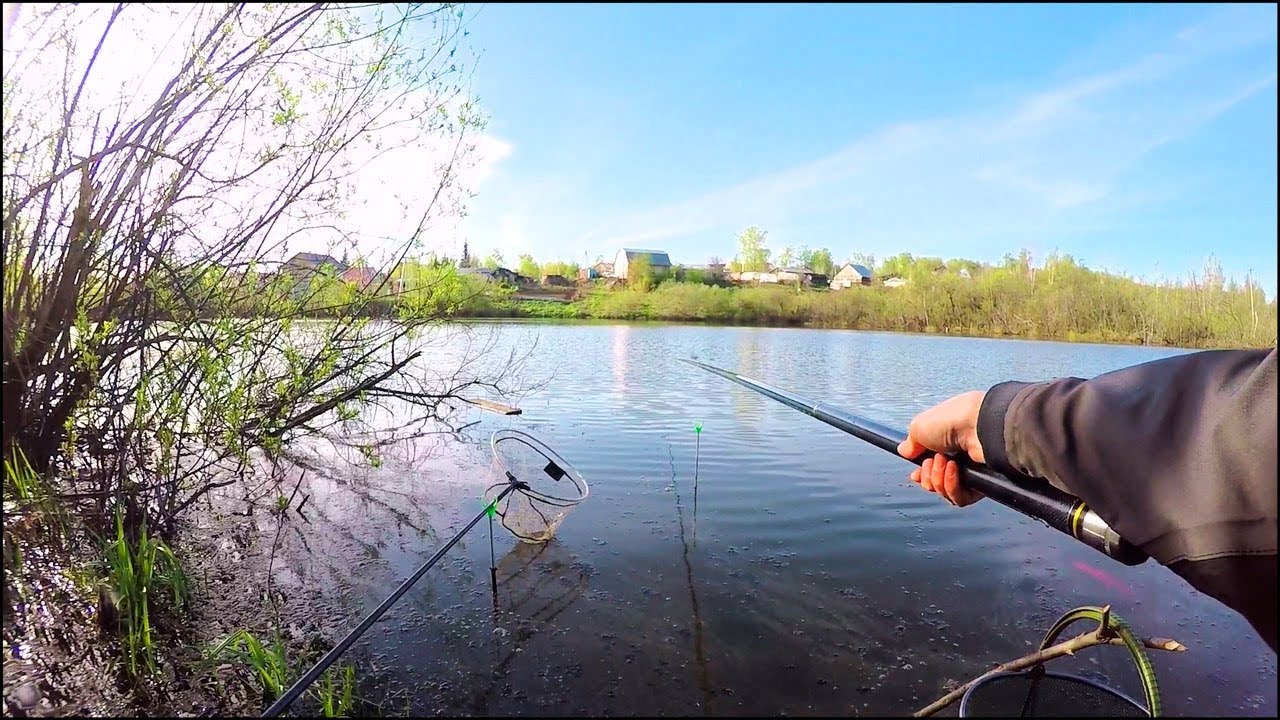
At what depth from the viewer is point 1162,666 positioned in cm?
410

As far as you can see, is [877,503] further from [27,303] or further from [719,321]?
[719,321]

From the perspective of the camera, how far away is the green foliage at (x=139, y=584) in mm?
3648

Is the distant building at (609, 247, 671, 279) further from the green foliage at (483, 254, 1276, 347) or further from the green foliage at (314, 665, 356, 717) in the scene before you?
the green foliage at (314, 665, 356, 717)

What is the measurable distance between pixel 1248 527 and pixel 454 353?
1339 cm

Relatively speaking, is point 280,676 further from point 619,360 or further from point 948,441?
point 619,360

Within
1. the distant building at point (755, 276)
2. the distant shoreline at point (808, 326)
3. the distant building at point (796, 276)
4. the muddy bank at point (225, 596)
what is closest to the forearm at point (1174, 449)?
the muddy bank at point (225, 596)

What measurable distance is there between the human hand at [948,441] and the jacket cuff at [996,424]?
0.16m

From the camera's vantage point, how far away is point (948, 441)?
5.91 feet

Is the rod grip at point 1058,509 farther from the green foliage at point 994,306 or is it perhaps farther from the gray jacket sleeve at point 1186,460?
the green foliage at point 994,306

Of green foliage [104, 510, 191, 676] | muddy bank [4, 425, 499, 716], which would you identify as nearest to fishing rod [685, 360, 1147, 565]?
muddy bank [4, 425, 499, 716]

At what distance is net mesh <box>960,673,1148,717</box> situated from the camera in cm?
263

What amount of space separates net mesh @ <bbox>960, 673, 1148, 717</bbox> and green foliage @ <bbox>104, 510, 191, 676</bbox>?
416cm

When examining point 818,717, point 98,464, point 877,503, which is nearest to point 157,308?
point 98,464

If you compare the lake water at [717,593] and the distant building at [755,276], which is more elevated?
the distant building at [755,276]
